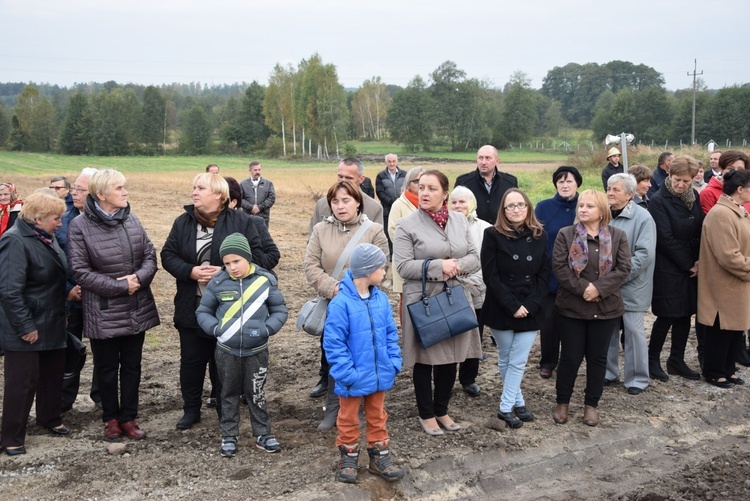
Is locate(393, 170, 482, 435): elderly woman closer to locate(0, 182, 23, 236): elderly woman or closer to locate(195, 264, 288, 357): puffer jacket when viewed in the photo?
locate(195, 264, 288, 357): puffer jacket

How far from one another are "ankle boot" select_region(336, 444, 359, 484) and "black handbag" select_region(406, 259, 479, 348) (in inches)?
38.9

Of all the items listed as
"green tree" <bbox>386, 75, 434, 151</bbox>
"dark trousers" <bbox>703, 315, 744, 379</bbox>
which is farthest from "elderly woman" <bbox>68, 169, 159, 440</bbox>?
"green tree" <bbox>386, 75, 434, 151</bbox>

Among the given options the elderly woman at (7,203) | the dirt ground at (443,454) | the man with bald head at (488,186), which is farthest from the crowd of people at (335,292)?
the elderly woman at (7,203)

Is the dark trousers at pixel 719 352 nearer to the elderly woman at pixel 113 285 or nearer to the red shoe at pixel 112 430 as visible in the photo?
the elderly woman at pixel 113 285

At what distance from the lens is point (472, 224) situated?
21.0 feet

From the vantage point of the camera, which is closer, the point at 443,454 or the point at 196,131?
the point at 443,454

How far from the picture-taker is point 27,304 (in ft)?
16.8

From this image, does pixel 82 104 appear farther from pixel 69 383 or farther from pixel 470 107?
pixel 69 383

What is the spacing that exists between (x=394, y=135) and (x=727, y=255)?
279 ft

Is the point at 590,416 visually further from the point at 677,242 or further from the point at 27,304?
the point at 27,304

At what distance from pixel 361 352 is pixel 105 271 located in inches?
88.9

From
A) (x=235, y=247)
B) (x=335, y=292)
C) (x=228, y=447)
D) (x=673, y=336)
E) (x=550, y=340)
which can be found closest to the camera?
(x=235, y=247)

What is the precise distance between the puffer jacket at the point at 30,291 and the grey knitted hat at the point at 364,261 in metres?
2.52

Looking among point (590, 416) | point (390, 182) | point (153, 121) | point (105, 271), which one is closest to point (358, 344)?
point (105, 271)
